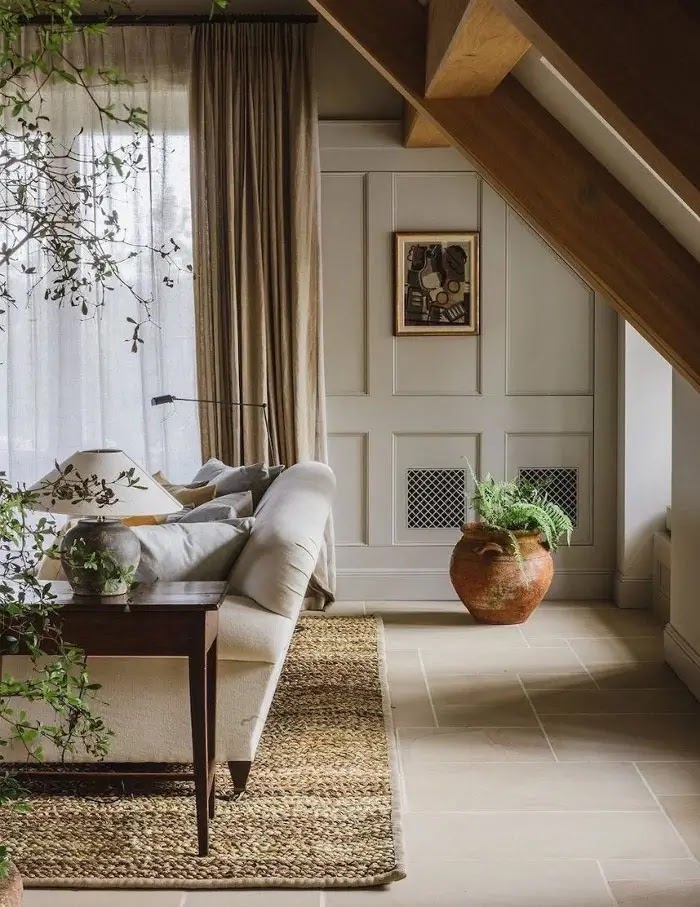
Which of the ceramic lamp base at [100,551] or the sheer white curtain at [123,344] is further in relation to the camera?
the sheer white curtain at [123,344]

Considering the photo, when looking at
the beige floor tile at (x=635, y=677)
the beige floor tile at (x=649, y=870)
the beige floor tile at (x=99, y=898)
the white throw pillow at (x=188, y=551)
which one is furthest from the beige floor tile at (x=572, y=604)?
the beige floor tile at (x=99, y=898)

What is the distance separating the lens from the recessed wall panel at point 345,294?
566 centimetres

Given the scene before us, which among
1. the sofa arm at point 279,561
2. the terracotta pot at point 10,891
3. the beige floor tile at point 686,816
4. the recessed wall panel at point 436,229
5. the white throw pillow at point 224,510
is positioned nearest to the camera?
the terracotta pot at point 10,891

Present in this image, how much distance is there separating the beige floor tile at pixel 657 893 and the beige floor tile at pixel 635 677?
1.63 metres

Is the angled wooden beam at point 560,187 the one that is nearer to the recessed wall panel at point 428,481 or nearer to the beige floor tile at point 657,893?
the beige floor tile at point 657,893

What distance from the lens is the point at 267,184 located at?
5523 millimetres

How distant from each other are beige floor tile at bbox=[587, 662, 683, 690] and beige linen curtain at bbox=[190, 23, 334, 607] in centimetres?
171

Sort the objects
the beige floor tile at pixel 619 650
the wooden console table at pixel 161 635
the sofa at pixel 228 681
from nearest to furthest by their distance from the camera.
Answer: the wooden console table at pixel 161 635 < the sofa at pixel 228 681 < the beige floor tile at pixel 619 650

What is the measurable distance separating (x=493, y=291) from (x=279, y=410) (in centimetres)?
132

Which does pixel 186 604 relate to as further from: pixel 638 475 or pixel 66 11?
pixel 638 475

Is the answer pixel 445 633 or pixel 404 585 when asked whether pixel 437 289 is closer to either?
pixel 404 585

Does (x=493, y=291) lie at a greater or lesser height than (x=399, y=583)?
greater

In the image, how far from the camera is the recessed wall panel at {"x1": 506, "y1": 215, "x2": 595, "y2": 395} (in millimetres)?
5664

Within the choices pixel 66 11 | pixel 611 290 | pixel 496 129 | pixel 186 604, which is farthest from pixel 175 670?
pixel 66 11
